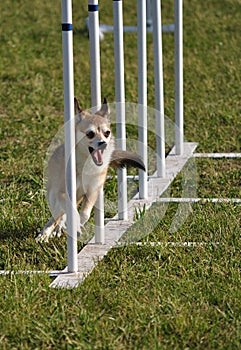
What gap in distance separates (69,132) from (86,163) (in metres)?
0.45

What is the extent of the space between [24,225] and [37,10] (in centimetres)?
846

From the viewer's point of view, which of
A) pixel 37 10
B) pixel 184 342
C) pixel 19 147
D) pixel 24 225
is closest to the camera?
pixel 184 342

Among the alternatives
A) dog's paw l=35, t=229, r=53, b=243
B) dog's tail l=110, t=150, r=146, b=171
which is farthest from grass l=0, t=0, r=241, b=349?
dog's tail l=110, t=150, r=146, b=171

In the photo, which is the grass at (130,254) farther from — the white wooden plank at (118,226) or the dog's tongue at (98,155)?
the dog's tongue at (98,155)

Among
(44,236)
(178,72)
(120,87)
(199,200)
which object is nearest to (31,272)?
(44,236)

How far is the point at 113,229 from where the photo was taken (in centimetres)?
548

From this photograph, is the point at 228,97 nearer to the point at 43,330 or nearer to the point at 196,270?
the point at 196,270

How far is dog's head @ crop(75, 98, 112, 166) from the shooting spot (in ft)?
16.1

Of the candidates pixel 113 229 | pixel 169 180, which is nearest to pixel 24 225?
pixel 113 229

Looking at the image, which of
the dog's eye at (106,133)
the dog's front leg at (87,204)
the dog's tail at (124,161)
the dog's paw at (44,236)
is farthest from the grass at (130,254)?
the dog's eye at (106,133)

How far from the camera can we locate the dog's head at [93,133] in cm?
491

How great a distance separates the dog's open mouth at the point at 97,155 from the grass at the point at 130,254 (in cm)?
50

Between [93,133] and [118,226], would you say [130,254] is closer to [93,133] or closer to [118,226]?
[118,226]

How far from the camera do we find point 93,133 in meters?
4.91
